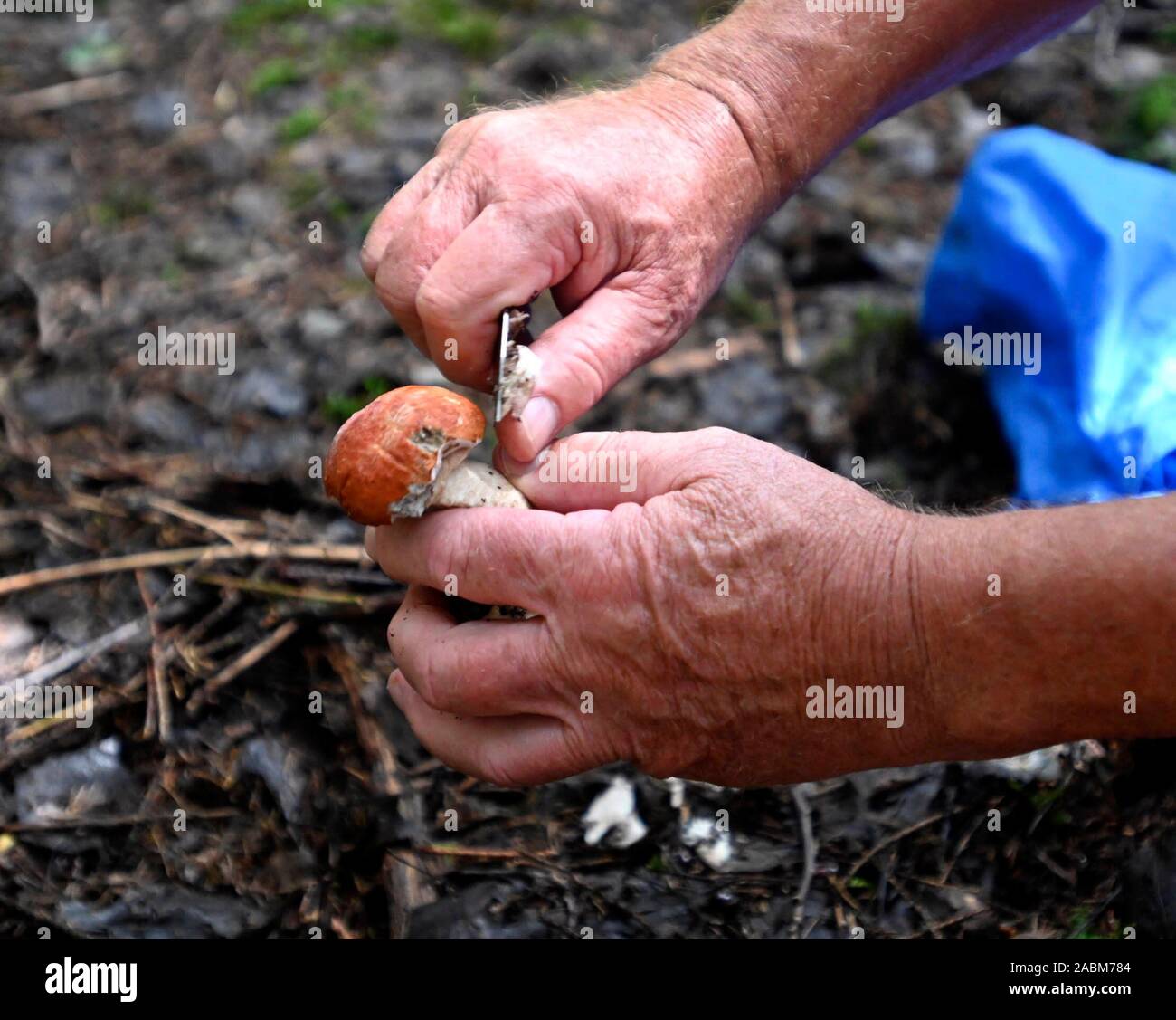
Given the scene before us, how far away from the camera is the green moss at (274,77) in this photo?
433 centimetres

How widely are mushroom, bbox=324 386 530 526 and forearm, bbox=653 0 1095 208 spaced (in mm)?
974

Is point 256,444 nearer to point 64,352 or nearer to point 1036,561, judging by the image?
point 64,352

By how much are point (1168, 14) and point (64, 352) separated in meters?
4.83

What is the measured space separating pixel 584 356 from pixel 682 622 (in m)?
0.54

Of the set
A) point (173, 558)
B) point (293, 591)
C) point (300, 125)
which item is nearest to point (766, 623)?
point (293, 591)

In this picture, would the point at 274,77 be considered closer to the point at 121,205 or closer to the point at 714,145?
the point at 121,205

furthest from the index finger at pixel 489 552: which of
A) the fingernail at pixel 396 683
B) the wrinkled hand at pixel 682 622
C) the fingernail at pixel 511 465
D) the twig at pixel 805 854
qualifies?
the twig at pixel 805 854

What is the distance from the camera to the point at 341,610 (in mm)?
2498

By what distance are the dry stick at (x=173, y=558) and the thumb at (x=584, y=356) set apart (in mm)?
856

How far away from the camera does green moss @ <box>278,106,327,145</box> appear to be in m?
4.15

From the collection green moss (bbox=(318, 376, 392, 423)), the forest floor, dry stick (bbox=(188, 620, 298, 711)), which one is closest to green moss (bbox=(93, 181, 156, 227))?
the forest floor

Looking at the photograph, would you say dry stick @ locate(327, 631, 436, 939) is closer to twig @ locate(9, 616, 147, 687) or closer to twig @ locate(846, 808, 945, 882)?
twig @ locate(9, 616, 147, 687)

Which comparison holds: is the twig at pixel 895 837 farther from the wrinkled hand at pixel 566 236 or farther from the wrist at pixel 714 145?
the wrist at pixel 714 145

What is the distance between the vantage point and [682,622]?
1.72 meters
